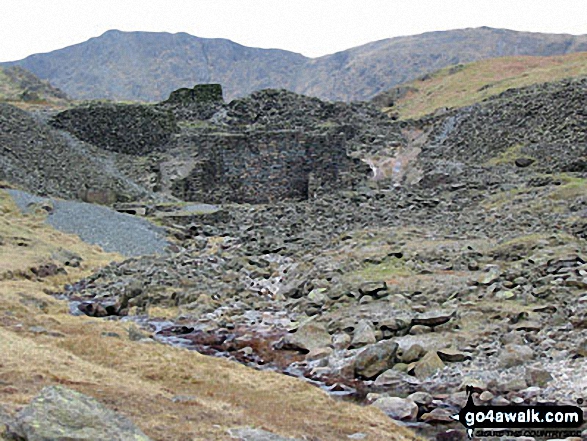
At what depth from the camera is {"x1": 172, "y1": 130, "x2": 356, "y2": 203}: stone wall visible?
115 feet

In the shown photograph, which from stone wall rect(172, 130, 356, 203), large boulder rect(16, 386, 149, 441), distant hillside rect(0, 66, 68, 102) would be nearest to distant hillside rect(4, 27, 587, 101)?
distant hillside rect(0, 66, 68, 102)

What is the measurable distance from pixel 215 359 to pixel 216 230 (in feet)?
47.0

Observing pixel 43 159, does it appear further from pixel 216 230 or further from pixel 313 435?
pixel 313 435

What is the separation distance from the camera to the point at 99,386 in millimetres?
7941

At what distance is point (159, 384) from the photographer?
8.91 m

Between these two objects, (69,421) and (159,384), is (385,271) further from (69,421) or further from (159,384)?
(69,421)

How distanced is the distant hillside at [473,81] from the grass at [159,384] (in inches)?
1255

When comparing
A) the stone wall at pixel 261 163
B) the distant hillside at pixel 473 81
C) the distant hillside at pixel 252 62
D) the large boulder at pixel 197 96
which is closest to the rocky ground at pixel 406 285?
the stone wall at pixel 261 163

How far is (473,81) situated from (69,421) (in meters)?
48.4

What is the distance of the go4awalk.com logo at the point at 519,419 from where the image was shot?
7.69 meters

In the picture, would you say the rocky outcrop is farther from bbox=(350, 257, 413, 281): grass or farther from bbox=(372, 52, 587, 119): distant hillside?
bbox=(350, 257, 413, 281): grass

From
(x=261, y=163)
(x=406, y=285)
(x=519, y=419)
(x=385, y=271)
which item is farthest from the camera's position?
(x=261, y=163)

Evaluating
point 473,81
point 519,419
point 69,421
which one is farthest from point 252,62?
point 69,421

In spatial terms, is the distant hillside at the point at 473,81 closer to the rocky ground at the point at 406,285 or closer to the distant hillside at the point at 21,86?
the rocky ground at the point at 406,285
